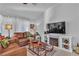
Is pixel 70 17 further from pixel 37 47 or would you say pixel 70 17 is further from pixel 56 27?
pixel 37 47

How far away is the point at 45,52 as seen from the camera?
2137 millimetres

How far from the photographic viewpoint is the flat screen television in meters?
2.11

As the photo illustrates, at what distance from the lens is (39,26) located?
2.13 metres

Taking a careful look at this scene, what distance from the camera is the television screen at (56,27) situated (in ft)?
6.93

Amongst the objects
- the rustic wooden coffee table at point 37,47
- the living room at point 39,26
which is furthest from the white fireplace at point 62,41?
the rustic wooden coffee table at point 37,47

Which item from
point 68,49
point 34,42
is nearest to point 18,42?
point 34,42

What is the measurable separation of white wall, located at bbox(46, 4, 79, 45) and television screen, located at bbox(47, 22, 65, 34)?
0.06 meters

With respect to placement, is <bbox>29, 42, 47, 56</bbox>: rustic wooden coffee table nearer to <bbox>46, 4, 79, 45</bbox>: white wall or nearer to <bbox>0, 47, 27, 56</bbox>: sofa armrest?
<bbox>0, 47, 27, 56</bbox>: sofa armrest

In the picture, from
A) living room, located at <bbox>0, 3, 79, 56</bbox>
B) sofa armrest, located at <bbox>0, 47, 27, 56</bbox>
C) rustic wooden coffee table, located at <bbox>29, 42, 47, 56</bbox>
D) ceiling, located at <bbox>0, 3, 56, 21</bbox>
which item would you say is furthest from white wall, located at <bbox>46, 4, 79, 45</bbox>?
sofa armrest, located at <bbox>0, 47, 27, 56</bbox>

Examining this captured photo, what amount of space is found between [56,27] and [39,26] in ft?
0.86

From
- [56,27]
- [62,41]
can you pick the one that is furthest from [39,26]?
[62,41]

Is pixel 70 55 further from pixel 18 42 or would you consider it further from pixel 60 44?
pixel 18 42

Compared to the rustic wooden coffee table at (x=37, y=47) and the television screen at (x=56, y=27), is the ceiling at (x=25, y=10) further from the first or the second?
the rustic wooden coffee table at (x=37, y=47)

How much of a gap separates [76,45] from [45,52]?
1.55 ft
